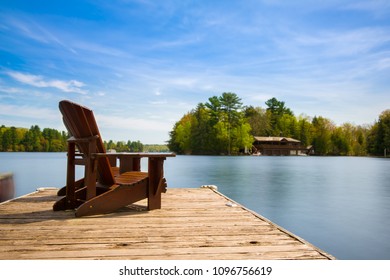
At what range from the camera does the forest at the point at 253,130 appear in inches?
2621

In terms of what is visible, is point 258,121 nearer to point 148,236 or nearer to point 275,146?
point 275,146

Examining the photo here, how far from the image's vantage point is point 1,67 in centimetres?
489

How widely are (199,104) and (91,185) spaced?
220 feet

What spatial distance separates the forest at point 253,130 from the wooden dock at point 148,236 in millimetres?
52768

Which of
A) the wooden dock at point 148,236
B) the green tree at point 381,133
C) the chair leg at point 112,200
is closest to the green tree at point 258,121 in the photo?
the green tree at point 381,133

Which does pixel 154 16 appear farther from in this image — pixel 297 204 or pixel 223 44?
pixel 297 204

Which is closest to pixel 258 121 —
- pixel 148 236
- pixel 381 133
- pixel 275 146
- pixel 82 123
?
pixel 275 146

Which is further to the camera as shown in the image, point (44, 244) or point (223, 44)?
point (223, 44)

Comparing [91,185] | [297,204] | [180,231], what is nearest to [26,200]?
[91,185]

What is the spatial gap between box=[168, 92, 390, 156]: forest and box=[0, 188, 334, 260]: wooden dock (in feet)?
173

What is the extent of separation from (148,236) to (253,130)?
7842 cm

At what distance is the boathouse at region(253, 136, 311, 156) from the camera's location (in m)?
75.4

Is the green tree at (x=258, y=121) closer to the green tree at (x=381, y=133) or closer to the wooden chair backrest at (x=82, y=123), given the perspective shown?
the green tree at (x=381, y=133)

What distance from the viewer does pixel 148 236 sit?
3.08 metres
